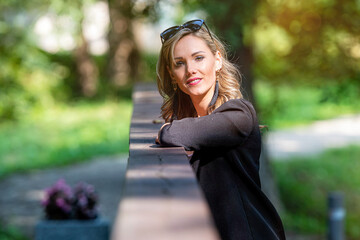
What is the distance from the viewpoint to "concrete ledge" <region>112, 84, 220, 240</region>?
1.09m

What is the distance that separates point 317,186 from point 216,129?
10.7 metres

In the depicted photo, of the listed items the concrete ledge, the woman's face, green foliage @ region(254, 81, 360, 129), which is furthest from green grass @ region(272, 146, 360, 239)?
the concrete ledge

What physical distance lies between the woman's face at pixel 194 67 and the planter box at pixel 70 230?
3518mm

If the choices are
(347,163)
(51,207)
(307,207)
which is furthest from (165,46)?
(347,163)

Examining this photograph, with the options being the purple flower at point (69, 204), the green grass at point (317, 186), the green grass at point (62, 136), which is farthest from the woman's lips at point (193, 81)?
the green grass at point (62, 136)

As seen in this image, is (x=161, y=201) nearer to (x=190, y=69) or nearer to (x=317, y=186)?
(x=190, y=69)

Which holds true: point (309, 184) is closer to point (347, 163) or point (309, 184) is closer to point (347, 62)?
point (347, 163)

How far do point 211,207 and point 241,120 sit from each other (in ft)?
→ 0.99

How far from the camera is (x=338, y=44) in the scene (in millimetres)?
8414

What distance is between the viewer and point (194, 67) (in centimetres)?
225

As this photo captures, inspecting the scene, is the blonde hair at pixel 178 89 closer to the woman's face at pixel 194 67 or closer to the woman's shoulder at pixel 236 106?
the woman's face at pixel 194 67

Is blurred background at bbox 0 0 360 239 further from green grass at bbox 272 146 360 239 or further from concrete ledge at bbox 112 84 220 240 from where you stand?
concrete ledge at bbox 112 84 220 240

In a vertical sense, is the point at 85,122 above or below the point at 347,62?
below

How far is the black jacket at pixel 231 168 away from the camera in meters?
1.94
